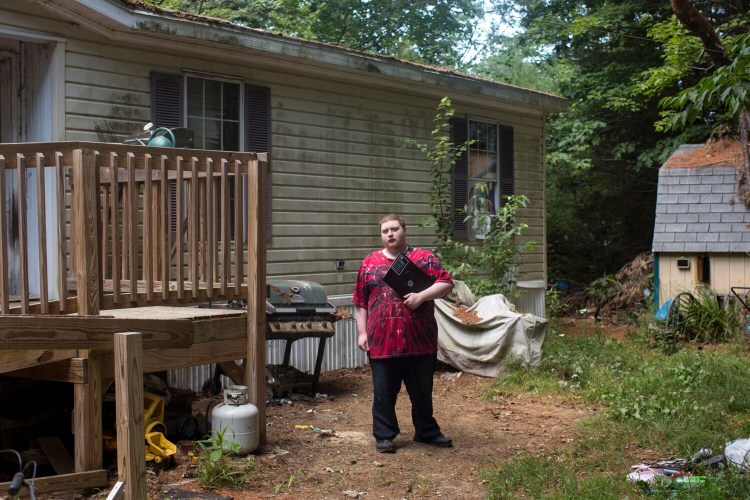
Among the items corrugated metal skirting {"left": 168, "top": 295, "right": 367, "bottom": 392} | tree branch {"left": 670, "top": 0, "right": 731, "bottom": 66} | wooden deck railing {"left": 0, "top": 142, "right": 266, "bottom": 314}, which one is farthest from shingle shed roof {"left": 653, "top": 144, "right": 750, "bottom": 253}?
wooden deck railing {"left": 0, "top": 142, "right": 266, "bottom": 314}

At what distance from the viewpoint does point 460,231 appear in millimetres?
11430

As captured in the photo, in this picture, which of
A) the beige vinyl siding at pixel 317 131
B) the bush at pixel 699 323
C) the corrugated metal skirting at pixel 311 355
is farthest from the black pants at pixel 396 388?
the bush at pixel 699 323

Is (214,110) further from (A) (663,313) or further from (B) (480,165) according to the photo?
(A) (663,313)

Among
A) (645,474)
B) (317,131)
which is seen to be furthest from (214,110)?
(645,474)

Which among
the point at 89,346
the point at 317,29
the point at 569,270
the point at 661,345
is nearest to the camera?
the point at 89,346

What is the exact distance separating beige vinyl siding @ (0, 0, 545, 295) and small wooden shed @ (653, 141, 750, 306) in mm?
4133

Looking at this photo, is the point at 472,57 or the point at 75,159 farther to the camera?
the point at 472,57

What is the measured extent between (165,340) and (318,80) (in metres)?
6.59

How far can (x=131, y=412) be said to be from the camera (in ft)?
9.53

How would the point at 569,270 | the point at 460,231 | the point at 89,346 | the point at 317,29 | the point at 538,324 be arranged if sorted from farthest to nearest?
the point at 317,29 → the point at 569,270 → the point at 460,231 → the point at 538,324 → the point at 89,346

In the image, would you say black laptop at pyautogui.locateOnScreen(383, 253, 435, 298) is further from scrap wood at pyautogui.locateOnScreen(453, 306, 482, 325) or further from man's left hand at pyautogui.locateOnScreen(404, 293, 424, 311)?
scrap wood at pyautogui.locateOnScreen(453, 306, 482, 325)

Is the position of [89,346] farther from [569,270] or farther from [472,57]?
[472,57]

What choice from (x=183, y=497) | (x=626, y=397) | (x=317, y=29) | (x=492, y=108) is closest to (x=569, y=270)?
(x=492, y=108)

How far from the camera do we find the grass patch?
4867 millimetres
